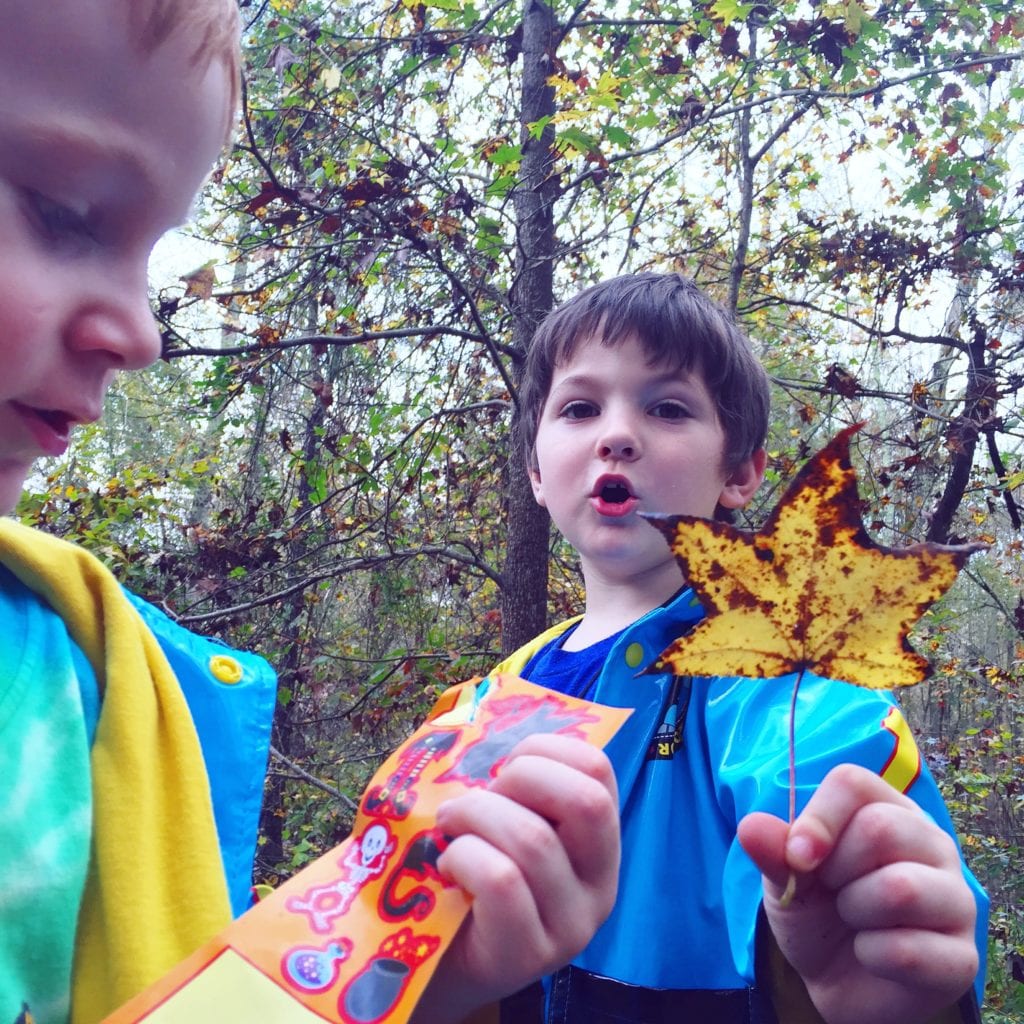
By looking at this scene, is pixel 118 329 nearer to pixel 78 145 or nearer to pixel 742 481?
pixel 78 145

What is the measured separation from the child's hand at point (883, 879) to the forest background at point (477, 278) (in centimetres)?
218

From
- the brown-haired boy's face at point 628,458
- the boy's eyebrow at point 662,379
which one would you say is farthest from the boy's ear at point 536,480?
the boy's eyebrow at point 662,379

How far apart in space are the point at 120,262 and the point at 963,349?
12.0 ft

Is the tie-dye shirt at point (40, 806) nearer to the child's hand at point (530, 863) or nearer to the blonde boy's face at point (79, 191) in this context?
the blonde boy's face at point (79, 191)

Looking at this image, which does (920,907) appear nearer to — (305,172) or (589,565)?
(589,565)

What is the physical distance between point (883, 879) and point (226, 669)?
844 mm

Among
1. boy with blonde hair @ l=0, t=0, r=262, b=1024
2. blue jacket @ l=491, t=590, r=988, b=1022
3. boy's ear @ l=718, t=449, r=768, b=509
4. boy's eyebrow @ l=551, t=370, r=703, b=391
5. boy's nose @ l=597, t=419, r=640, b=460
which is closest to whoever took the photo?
boy with blonde hair @ l=0, t=0, r=262, b=1024

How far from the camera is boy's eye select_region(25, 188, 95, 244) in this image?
668 mm

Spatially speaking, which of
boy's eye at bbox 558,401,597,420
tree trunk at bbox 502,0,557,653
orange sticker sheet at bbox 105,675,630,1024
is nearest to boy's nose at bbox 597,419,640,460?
boy's eye at bbox 558,401,597,420

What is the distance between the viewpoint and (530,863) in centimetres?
60

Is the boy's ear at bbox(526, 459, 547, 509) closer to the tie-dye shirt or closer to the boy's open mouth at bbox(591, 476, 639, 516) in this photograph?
the boy's open mouth at bbox(591, 476, 639, 516)

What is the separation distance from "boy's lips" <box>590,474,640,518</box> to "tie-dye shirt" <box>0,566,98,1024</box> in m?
0.84

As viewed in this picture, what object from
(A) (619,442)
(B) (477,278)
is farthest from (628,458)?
(B) (477,278)

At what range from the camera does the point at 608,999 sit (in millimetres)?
1028
